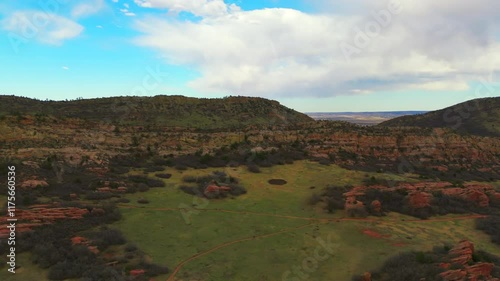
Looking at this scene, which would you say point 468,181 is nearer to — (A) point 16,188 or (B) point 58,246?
(B) point 58,246

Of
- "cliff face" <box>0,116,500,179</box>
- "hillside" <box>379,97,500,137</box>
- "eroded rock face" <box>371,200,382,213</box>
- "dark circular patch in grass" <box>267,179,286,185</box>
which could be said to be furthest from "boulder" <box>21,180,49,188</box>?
"hillside" <box>379,97,500,137</box>

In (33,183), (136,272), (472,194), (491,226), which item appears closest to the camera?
(136,272)

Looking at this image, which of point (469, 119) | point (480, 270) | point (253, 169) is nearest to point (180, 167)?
point (253, 169)

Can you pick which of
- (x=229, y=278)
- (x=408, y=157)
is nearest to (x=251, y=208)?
(x=229, y=278)

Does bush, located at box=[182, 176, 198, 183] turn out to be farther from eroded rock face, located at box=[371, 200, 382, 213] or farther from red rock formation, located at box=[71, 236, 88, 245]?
eroded rock face, located at box=[371, 200, 382, 213]

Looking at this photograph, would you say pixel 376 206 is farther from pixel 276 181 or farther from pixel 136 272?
pixel 136 272

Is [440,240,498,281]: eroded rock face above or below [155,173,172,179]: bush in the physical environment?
below
